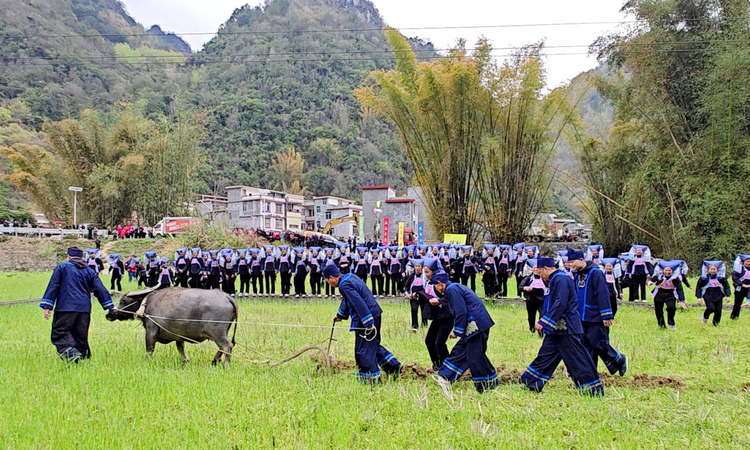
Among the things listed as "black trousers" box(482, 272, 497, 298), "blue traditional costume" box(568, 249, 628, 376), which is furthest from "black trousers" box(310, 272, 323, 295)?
"blue traditional costume" box(568, 249, 628, 376)

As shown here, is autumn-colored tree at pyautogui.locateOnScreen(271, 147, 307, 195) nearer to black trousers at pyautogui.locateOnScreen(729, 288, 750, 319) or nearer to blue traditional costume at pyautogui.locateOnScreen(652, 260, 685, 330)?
black trousers at pyautogui.locateOnScreen(729, 288, 750, 319)

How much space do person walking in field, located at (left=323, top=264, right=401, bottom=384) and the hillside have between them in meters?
48.8

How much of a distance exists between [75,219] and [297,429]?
3208cm

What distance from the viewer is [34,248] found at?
90.4 feet

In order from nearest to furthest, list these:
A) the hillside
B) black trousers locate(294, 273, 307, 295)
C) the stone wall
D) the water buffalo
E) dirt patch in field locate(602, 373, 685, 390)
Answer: dirt patch in field locate(602, 373, 685, 390) → the water buffalo → black trousers locate(294, 273, 307, 295) → the stone wall → the hillside

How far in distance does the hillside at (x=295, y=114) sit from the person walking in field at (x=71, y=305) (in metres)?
47.4

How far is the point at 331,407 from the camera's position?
5.00m

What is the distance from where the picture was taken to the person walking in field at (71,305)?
6895 mm

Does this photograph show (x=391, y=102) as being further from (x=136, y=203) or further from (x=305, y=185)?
(x=305, y=185)

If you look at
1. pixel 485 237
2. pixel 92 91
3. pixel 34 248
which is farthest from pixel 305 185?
pixel 485 237

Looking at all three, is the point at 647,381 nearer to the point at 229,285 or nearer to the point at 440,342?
the point at 440,342

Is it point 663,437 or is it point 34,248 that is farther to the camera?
point 34,248

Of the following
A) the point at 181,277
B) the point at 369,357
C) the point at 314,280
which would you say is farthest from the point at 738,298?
the point at 181,277

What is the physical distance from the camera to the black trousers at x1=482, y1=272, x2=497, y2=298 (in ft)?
47.4
